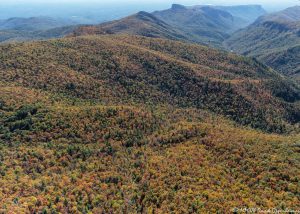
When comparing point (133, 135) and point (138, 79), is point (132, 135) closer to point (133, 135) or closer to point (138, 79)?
point (133, 135)

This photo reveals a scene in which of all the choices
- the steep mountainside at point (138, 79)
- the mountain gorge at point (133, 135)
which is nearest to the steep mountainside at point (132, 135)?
the mountain gorge at point (133, 135)

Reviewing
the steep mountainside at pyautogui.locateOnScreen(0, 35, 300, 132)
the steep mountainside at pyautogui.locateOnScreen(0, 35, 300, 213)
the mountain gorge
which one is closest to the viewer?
the mountain gorge

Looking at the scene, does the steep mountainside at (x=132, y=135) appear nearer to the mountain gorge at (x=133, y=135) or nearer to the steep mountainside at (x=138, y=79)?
the mountain gorge at (x=133, y=135)

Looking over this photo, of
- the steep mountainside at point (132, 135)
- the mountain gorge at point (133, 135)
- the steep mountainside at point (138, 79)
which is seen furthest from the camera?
the steep mountainside at point (138, 79)

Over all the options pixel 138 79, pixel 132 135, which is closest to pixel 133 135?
pixel 132 135

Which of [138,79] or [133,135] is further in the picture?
[138,79]

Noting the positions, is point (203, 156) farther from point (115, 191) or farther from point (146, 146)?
→ point (115, 191)

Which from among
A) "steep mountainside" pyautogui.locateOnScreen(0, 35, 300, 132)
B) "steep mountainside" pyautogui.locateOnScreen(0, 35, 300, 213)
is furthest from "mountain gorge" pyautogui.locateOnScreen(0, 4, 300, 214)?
"steep mountainside" pyautogui.locateOnScreen(0, 35, 300, 132)

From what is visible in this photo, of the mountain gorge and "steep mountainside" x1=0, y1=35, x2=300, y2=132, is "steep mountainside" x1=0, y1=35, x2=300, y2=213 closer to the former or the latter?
the mountain gorge

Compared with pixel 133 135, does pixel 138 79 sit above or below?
above

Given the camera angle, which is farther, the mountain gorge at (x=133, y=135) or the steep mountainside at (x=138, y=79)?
the steep mountainside at (x=138, y=79)
